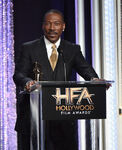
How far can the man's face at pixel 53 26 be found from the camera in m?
3.44

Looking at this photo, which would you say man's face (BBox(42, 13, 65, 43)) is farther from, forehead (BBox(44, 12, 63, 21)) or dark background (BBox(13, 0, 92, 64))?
dark background (BBox(13, 0, 92, 64))

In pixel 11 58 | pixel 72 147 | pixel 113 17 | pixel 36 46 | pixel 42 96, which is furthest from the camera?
pixel 113 17

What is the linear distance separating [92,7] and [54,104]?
203cm

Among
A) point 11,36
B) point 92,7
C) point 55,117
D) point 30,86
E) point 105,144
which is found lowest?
point 105,144

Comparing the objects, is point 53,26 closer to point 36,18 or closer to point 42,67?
point 42,67

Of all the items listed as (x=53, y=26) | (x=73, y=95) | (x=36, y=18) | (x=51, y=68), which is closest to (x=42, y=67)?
(x=51, y=68)

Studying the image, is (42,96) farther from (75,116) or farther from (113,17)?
(113,17)

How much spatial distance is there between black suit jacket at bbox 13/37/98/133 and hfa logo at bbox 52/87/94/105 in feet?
1.60

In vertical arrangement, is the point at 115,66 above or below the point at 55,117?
above

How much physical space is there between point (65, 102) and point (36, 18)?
6.06ft

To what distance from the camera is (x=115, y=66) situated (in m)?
4.53

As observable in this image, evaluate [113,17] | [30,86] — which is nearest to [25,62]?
[30,86]

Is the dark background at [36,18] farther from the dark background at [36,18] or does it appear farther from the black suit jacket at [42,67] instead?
the black suit jacket at [42,67]

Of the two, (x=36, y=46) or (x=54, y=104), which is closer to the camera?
(x=54, y=104)
